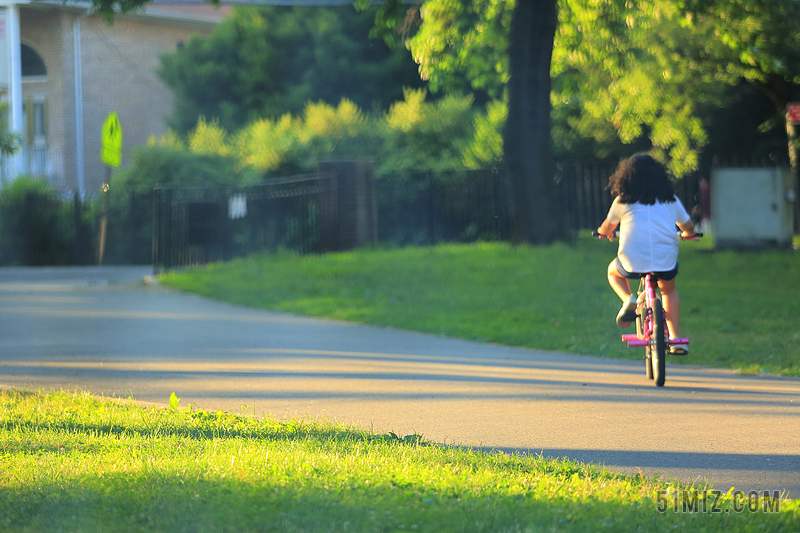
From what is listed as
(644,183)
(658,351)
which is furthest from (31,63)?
(658,351)

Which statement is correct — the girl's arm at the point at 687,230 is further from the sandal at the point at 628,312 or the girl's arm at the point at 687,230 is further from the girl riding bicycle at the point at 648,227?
the sandal at the point at 628,312

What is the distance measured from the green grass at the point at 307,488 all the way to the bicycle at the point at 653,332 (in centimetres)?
251

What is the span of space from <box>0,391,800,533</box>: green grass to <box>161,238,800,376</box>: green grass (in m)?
3.99

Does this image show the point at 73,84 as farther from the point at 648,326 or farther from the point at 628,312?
the point at 648,326

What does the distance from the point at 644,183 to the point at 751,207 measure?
10.5 m

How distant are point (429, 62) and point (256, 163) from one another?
19.5ft

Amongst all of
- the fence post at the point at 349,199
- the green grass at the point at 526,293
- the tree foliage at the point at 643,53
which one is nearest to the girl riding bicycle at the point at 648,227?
the green grass at the point at 526,293

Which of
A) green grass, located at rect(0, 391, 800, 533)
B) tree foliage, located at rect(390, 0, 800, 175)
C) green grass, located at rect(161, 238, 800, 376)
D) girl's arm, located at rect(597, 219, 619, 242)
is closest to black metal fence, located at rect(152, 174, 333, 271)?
green grass, located at rect(161, 238, 800, 376)

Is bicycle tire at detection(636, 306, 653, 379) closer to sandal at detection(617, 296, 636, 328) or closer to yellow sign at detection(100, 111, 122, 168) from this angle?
sandal at detection(617, 296, 636, 328)

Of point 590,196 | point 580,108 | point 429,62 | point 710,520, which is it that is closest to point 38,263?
point 429,62

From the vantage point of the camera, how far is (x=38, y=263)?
924 inches

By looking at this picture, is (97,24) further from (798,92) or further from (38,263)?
(798,92)

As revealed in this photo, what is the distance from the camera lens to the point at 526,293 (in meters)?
12.5

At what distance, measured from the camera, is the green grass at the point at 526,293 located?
923 centimetres
